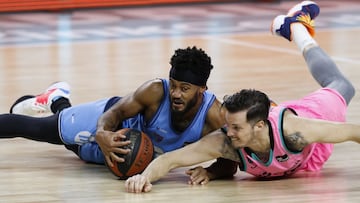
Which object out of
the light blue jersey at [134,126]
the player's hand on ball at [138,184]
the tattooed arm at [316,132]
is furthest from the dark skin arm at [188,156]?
the tattooed arm at [316,132]

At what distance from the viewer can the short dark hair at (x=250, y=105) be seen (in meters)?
4.77

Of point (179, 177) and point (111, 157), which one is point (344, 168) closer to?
point (179, 177)

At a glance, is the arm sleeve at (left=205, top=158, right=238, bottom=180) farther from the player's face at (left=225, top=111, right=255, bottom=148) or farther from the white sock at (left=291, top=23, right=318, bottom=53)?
the white sock at (left=291, top=23, right=318, bottom=53)

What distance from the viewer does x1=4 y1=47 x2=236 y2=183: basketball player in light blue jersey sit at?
5.03 m

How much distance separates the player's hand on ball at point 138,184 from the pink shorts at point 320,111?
0.90 metres

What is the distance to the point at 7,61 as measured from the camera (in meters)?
9.58

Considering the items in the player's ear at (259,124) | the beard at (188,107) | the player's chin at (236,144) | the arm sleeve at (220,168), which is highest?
the beard at (188,107)

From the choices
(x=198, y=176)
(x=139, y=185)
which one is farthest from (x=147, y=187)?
(x=198, y=176)

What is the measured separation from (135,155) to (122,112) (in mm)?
276

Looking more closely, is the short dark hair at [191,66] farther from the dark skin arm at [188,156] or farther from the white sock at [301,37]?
the white sock at [301,37]

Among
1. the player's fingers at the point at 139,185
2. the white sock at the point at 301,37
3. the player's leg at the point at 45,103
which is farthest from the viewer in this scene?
the player's leg at the point at 45,103

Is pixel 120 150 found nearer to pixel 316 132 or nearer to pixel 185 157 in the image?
pixel 185 157

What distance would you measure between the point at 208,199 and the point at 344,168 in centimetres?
101

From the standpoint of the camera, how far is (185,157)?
497cm
